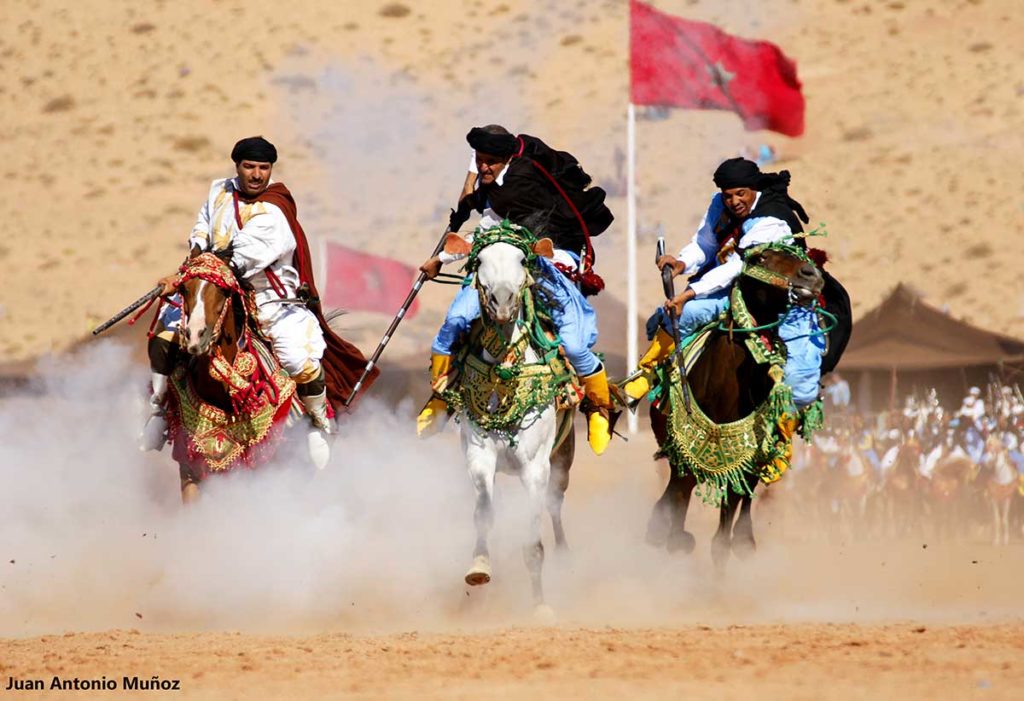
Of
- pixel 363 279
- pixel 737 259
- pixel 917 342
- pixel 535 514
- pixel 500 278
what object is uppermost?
pixel 363 279

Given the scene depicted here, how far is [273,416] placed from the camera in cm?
1131

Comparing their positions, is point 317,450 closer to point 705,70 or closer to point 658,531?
point 658,531

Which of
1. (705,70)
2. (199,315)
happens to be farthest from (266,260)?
(705,70)

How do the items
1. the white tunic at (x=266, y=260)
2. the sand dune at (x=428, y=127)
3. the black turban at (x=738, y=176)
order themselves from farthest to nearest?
the sand dune at (x=428, y=127) < the black turban at (x=738, y=176) < the white tunic at (x=266, y=260)

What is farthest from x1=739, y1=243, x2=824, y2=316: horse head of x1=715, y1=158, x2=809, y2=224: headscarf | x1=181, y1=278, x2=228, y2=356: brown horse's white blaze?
x1=181, y1=278, x2=228, y2=356: brown horse's white blaze

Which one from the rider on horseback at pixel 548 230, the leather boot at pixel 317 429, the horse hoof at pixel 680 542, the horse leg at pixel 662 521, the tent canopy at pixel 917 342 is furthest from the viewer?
the tent canopy at pixel 917 342

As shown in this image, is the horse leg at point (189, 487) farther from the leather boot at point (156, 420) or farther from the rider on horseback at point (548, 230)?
the rider on horseback at point (548, 230)

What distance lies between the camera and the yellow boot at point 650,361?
40.3 feet

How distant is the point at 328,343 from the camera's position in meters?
12.2

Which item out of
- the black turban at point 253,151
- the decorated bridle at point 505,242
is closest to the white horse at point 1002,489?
the decorated bridle at point 505,242

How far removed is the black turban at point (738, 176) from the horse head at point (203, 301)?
3.31m

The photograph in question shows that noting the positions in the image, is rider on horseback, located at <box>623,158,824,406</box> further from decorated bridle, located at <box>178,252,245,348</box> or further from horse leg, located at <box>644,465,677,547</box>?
decorated bridle, located at <box>178,252,245,348</box>

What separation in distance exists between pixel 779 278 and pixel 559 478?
6.47 feet

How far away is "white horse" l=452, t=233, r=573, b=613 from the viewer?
33.1 feet
